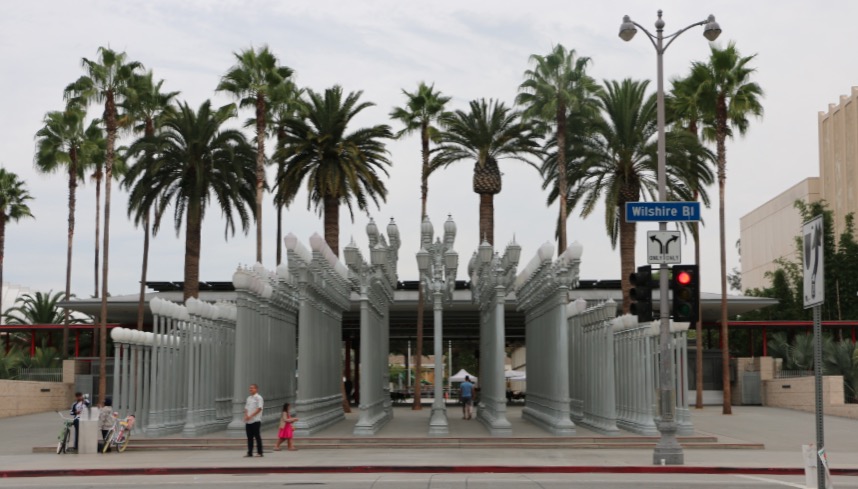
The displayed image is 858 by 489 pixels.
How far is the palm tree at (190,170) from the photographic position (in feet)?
141

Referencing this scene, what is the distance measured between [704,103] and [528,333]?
1361cm

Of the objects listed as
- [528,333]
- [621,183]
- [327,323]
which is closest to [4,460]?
[327,323]

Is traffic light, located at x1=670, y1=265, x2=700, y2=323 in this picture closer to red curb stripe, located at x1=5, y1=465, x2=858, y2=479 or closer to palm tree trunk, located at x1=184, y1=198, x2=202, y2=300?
red curb stripe, located at x1=5, y1=465, x2=858, y2=479

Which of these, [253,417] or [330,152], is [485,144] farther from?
[253,417]

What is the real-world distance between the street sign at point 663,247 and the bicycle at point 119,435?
12144 mm

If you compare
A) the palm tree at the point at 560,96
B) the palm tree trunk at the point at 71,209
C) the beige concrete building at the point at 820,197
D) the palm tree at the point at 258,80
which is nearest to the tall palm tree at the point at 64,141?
the palm tree trunk at the point at 71,209

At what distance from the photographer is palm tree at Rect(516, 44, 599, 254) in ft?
146

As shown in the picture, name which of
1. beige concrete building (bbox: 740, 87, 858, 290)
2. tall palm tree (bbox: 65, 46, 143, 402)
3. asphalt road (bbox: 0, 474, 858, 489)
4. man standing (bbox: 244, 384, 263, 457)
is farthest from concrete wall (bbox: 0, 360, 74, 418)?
beige concrete building (bbox: 740, 87, 858, 290)

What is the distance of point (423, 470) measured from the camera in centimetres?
1952

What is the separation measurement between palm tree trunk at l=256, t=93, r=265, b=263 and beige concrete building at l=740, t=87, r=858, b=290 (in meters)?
60.4

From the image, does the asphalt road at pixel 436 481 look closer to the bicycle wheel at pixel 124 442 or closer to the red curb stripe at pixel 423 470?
the red curb stripe at pixel 423 470

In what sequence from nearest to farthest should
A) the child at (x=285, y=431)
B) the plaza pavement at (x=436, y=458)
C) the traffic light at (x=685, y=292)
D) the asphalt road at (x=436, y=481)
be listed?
the asphalt road at (x=436, y=481)
the traffic light at (x=685, y=292)
the plaza pavement at (x=436, y=458)
the child at (x=285, y=431)

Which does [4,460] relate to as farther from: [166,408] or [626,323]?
[626,323]

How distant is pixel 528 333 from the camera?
35.8 metres
